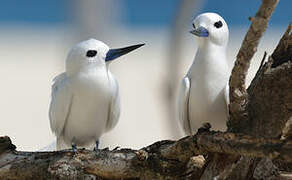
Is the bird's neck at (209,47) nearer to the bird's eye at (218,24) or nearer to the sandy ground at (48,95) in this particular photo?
the bird's eye at (218,24)

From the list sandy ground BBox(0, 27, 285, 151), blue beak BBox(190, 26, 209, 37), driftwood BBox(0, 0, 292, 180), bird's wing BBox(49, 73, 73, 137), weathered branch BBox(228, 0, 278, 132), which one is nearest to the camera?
weathered branch BBox(228, 0, 278, 132)

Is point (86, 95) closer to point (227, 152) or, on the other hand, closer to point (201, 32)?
point (201, 32)

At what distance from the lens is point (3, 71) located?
10.9m

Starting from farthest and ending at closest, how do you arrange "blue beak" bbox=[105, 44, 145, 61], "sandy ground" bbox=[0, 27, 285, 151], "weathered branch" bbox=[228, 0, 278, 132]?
1. "sandy ground" bbox=[0, 27, 285, 151]
2. "blue beak" bbox=[105, 44, 145, 61]
3. "weathered branch" bbox=[228, 0, 278, 132]

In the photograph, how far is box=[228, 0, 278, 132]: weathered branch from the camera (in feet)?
6.74

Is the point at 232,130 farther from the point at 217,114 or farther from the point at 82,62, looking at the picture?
the point at 82,62

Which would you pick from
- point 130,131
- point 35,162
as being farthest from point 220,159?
point 130,131

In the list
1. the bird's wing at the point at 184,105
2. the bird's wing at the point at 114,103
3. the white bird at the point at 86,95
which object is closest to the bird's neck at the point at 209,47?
the bird's wing at the point at 184,105

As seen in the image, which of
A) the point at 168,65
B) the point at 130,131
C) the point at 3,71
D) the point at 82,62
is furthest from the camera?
the point at 3,71

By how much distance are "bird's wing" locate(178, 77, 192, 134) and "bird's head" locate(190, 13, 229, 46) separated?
18 centimetres

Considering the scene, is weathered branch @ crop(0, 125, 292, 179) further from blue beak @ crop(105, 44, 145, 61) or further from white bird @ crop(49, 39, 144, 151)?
blue beak @ crop(105, 44, 145, 61)

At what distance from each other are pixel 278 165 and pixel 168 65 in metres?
1.40

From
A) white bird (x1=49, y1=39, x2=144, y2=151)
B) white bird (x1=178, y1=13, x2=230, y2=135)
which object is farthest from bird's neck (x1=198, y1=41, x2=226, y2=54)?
white bird (x1=49, y1=39, x2=144, y2=151)

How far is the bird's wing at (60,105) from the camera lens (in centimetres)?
292
